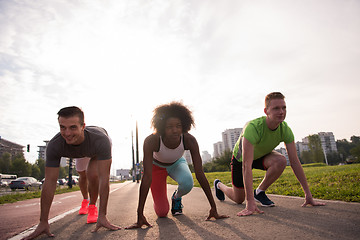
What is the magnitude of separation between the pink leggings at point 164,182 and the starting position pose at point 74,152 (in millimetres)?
962

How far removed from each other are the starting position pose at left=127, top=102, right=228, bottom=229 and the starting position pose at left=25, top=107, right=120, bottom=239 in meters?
0.54

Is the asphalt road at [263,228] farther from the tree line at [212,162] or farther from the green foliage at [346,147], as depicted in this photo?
the green foliage at [346,147]

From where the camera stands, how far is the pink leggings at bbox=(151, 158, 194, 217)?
3.83 meters

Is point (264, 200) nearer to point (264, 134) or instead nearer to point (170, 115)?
point (264, 134)

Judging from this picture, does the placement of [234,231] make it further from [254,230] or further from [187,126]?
[187,126]

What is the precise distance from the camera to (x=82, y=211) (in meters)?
4.78

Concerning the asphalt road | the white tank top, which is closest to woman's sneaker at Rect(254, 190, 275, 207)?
the asphalt road

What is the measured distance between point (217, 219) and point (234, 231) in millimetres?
752

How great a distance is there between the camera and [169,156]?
3.75 m

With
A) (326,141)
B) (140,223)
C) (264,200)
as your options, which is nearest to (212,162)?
(264,200)

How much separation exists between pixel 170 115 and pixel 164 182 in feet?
4.57

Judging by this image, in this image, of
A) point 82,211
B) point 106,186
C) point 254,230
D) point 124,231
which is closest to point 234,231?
point 254,230

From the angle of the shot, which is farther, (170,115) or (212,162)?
(212,162)

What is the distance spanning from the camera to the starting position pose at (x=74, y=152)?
10.2 feet
